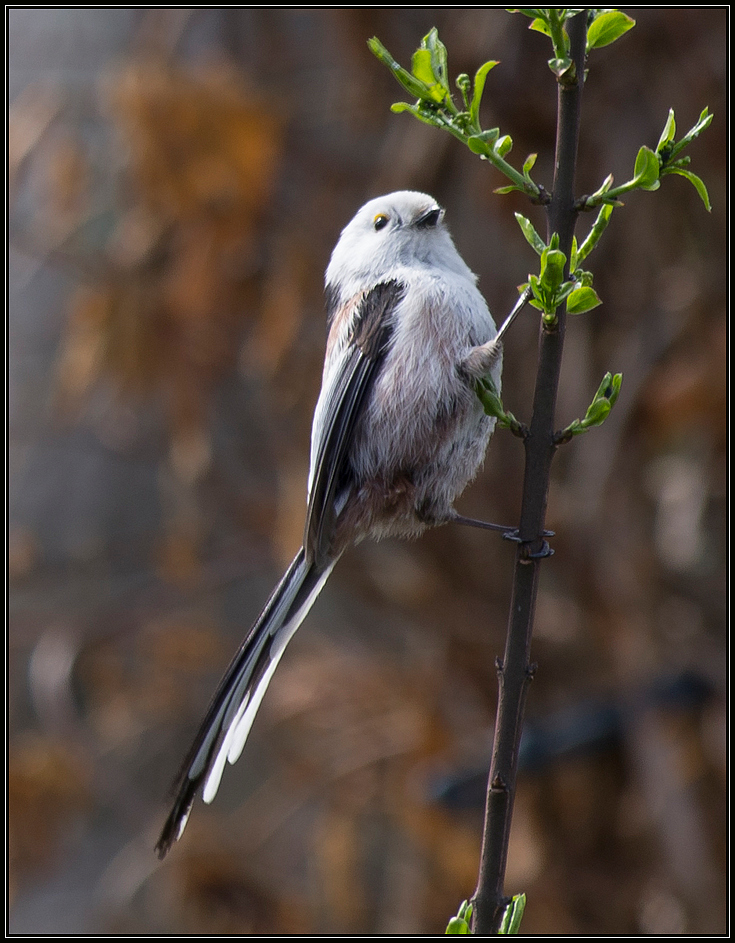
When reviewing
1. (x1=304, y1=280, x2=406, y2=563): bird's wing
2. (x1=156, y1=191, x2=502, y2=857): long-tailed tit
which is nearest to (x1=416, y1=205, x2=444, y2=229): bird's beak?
(x1=156, y1=191, x2=502, y2=857): long-tailed tit

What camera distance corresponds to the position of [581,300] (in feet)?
3.14

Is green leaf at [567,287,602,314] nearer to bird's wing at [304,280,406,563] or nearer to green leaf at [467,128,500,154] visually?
green leaf at [467,128,500,154]

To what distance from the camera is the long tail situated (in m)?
1.24

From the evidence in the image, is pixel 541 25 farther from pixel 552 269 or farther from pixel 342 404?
pixel 342 404

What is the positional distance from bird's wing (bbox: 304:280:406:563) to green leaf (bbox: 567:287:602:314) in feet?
2.36

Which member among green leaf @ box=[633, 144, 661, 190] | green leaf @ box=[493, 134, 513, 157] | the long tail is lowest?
the long tail

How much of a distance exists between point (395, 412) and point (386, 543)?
2.03 m

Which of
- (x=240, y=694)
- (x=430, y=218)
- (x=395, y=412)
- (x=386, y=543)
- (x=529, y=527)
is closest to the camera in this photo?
(x=529, y=527)

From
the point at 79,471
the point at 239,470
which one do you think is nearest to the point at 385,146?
the point at 239,470

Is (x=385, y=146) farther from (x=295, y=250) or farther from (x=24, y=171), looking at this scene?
(x=24, y=171)

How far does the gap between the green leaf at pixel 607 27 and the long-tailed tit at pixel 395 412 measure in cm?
54

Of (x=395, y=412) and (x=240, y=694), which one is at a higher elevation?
(x=395, y=412)

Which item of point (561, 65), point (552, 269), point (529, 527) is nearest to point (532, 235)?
point (552, 269)

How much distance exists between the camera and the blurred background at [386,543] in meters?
3.19
